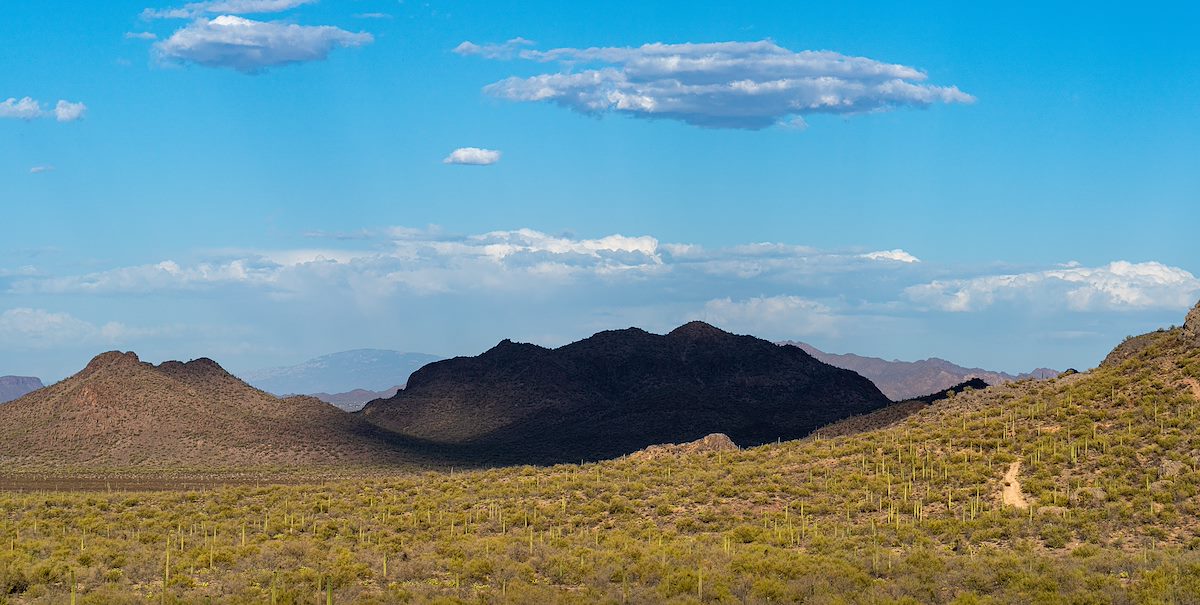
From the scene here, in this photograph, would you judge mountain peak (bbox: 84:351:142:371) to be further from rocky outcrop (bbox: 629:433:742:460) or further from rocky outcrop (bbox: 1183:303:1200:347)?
rocky outcrop (bbox: 1183:303:1200:347)

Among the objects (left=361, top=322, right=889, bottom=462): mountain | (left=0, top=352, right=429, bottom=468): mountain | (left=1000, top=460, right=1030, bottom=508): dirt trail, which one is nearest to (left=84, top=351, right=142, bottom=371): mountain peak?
(left=0, top=352, right=429, bottom=468): mountain

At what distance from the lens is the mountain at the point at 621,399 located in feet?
507

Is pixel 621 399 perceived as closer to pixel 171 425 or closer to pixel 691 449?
pixel 171 425

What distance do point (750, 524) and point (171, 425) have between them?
99.7m

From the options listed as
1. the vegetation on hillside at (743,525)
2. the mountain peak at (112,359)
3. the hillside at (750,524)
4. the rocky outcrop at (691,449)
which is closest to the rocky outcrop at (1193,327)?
the hillside at (750,524)

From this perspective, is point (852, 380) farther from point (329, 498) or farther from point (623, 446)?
point (329, 498)

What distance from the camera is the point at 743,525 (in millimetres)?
55438

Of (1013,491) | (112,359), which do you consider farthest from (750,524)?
(112,359)

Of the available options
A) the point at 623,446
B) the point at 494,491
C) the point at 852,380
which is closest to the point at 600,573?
the point at 494,491

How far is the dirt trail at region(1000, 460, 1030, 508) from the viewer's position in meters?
55.1

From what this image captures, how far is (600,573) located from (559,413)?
418ft

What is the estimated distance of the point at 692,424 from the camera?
6230 inches

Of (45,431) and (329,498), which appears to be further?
(45,431)

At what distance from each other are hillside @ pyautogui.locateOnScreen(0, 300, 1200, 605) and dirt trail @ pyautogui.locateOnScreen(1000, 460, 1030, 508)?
0.12 m
